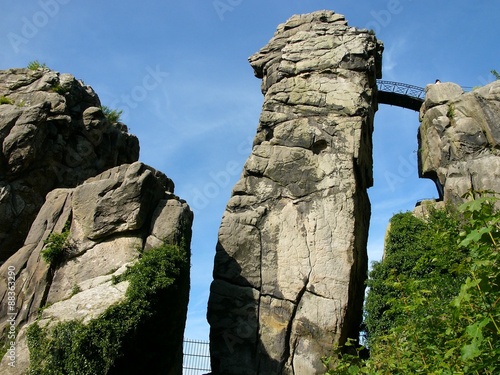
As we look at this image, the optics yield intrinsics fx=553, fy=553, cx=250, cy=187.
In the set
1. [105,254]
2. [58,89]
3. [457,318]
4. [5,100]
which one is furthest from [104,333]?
[58,89]

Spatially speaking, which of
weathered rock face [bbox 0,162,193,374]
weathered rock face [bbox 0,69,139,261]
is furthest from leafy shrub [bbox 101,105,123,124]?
weathered rock face [bbox 0,162,193,374]

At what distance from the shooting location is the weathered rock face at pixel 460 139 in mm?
19734

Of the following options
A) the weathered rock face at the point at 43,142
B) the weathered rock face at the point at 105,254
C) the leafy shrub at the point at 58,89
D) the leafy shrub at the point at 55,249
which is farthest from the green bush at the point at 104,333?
the leafy shrub at the point at 58,89

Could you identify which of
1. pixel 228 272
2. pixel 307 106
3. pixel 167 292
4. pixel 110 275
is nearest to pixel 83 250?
pixel 110 275

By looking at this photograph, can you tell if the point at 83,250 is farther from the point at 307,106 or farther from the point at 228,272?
the point at 307,106

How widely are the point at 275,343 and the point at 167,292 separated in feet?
16.7

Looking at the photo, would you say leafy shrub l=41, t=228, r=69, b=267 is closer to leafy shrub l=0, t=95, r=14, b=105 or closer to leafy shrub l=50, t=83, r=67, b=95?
leafy shrub l=0, t=95, r=14, b=105

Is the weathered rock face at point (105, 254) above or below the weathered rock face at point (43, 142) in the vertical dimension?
below

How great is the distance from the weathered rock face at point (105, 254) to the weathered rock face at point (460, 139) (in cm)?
1106

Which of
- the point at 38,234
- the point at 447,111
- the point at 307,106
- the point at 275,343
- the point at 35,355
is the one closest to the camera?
the point at 35,355

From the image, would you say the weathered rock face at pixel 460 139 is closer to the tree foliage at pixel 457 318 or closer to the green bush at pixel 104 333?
the tree foliage at pixel 457 318

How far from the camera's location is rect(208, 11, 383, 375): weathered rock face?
1570 cm

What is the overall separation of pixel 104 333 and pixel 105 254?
2.57m

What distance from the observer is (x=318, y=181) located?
17734 millimetres
